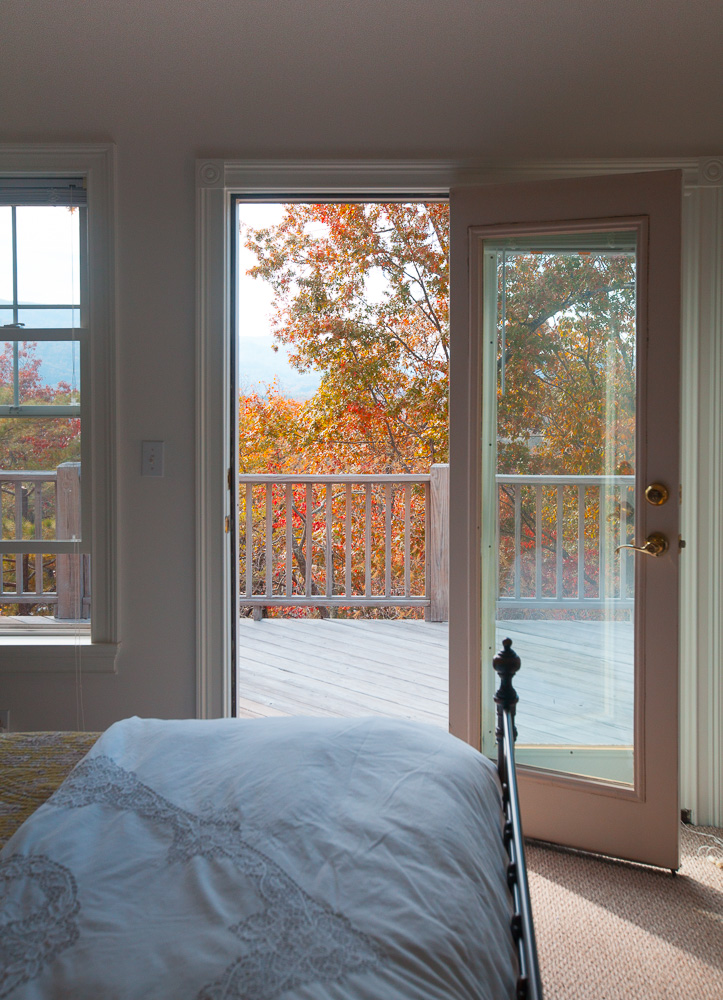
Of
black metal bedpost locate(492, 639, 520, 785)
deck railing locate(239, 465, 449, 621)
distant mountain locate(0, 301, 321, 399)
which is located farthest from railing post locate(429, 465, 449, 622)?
black metal bedpost locate(492, 639, 520, 785)

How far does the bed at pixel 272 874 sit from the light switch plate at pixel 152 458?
132 cm

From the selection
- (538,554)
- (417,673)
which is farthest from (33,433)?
(417,673)

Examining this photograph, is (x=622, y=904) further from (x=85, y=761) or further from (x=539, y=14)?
(x=539, y=14)

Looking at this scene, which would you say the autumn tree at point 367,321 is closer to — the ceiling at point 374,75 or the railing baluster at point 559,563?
the ceiling at point 374,75

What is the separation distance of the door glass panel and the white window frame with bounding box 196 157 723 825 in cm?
18

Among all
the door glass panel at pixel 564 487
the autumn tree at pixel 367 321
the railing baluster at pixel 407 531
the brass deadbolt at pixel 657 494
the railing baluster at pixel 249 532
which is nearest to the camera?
the brass deadbolt at pixel 657 494

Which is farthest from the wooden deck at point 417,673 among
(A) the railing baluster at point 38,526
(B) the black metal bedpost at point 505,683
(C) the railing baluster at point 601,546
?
(A) the railing baluster at point 38,526

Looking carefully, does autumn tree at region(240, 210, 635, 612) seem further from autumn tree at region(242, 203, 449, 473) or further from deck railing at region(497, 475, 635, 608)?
deck railing at region(497, 475, 635, 608)

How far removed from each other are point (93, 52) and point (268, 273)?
3.23m

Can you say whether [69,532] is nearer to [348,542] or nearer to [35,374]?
[35,374]

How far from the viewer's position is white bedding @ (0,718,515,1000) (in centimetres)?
74

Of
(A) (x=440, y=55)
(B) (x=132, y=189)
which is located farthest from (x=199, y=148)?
(A) (x=440, y=55)

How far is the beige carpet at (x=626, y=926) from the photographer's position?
1761mm

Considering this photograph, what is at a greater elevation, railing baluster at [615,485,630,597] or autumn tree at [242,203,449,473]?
autumn tree at [242,203,449,473]
